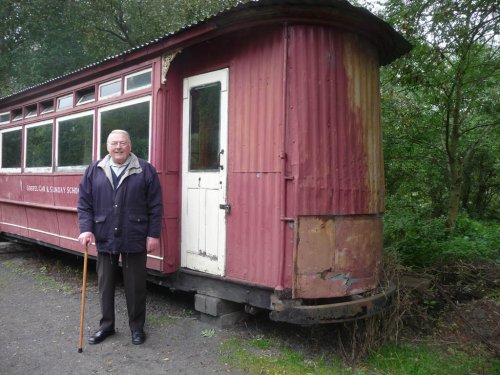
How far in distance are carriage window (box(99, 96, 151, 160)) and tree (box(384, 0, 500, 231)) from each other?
11.1 feet

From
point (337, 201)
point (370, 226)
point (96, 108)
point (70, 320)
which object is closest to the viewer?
point (337, 201)

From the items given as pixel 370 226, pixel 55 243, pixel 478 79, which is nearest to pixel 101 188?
pixel 370 226

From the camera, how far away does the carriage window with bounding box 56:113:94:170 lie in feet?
19.2

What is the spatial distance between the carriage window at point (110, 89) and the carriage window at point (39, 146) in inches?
65.8

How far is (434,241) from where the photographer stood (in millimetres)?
6887

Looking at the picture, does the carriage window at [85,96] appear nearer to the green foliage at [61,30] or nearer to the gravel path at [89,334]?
the gravel path at [89,334]

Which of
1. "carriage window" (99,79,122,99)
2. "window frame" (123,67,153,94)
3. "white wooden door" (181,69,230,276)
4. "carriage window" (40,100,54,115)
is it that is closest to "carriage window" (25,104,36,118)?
"carriage window" (40,100,54,115)

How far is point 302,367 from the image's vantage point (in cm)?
368

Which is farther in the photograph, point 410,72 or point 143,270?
point 410,72

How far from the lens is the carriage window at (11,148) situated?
7.76 meters

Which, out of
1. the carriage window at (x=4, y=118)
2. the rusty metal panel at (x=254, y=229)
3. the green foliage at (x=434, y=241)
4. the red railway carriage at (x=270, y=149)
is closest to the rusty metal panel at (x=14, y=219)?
the carriage window at (x=4, y=118)

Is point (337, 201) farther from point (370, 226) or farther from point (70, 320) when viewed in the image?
point (70, 320)

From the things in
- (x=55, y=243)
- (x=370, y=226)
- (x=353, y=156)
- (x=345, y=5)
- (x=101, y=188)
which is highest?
(x=345, y=5)

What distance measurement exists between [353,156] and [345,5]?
1325 mm
